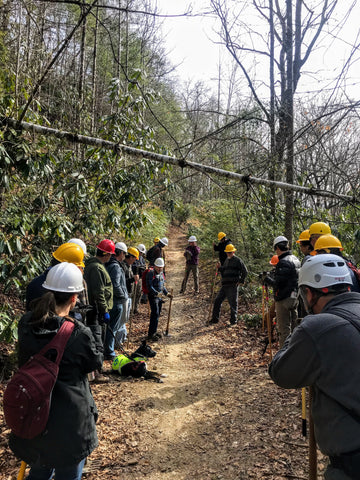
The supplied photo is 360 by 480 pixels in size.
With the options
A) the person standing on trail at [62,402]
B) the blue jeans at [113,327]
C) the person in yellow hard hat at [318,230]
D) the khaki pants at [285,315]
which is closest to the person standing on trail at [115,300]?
the blue jeans at [113,327]

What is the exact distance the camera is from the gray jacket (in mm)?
1646

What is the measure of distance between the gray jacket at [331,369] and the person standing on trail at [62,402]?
1367 millimetres

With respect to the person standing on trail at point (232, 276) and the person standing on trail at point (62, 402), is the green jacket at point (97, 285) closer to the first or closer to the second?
the person standing on trail at point (62, 402)

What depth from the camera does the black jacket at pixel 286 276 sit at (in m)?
5.80

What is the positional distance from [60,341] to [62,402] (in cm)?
44

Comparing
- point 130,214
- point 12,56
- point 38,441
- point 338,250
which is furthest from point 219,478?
point 12,56

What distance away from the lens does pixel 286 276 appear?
19.1 ft

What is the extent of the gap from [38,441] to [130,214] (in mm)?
5041

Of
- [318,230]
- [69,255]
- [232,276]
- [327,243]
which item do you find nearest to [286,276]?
[318,230]

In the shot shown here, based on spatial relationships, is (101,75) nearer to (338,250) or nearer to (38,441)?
(338,250)

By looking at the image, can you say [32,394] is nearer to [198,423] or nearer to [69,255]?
[69,255]

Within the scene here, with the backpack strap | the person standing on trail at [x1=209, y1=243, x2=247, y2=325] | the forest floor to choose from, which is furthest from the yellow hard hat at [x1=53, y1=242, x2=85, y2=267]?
the person standing on trail at [x1=209, y1=243, x2=247, y2=325]

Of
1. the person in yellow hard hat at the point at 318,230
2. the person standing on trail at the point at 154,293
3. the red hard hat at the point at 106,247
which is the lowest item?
the person standing on trail at the point at 154,293

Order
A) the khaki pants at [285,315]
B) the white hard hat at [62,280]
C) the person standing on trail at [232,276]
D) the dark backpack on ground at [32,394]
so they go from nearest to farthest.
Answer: the dark backpack on ground at [32,394]
the white hard hat at [62,280]
the khaki pants at [285,315]
the person standing on trail at [232,276]
